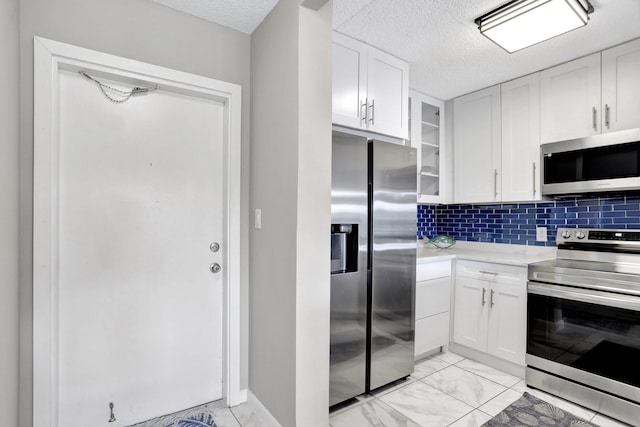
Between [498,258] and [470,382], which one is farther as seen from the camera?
[498,258]

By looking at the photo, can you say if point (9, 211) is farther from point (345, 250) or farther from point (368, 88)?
point (368, 88)

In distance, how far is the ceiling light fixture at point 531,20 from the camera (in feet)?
5.65

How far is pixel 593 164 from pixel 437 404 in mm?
1950

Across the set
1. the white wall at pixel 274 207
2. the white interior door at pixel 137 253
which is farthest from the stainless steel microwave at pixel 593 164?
the white interior door at pixel 137 253

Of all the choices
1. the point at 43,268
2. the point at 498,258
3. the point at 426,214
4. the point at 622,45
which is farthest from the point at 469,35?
the point at 43,268

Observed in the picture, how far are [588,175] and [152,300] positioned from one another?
9.80 feet

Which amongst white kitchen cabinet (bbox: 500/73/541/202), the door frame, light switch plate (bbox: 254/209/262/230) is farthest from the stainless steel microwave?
the door frame

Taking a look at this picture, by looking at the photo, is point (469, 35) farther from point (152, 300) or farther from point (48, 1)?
point (152, 300)

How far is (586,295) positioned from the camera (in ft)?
6.52

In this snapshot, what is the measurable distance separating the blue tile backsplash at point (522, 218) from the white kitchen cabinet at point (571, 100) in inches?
22.9

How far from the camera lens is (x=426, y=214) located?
352cm

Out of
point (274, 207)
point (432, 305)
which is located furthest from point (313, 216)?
point (432, 305)

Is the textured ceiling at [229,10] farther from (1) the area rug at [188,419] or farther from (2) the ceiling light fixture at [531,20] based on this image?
(1) the area rug at [188,419]

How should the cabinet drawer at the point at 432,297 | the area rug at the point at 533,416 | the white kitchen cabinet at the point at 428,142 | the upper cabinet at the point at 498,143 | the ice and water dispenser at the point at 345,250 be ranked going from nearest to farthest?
1. the area rug at the point at 533,416
2. the ice and water dispenser at the point at 345,250
3. the cabinet drawer at the point at 432,297
4. the upper cabinet at the point at 498,143
5. the white kitchen cabinet at the point at 428,142
